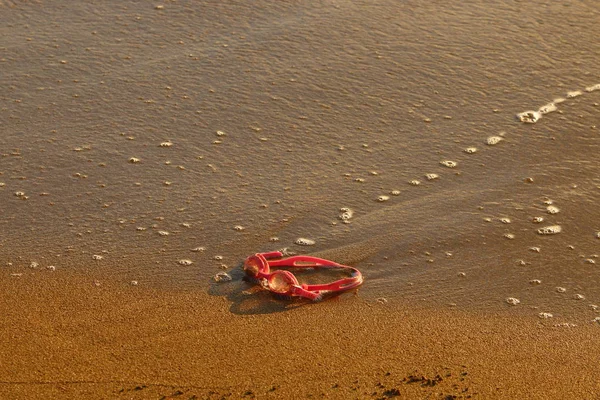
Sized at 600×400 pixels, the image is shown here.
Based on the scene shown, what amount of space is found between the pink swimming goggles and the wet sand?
0.07 meters

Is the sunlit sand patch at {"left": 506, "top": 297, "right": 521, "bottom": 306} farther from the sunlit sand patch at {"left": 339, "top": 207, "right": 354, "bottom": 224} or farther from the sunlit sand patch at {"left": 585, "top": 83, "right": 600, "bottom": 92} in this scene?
the sunlit sand patch at {"left": 585, "top": 83, "right": 600, "bottom": 92}

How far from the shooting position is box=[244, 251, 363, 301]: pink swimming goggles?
4.39m

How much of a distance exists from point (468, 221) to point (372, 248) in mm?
681

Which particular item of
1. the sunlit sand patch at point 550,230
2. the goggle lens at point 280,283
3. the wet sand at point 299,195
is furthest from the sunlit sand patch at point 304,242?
the sunlit sand patch at point 550,230

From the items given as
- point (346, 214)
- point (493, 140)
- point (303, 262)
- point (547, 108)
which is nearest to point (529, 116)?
point (547, 108)

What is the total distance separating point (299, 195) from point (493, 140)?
61.5 inches

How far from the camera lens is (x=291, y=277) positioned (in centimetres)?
439

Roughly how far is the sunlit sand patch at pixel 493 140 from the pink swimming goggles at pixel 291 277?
5.87 feet

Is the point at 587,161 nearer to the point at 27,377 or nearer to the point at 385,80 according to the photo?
the point at 385,80

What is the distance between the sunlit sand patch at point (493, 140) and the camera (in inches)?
228

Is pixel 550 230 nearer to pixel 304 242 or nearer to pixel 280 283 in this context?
pixel 304 242

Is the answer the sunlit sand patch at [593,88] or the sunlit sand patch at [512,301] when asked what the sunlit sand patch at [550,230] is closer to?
the sunlit sand patch at [512,301]

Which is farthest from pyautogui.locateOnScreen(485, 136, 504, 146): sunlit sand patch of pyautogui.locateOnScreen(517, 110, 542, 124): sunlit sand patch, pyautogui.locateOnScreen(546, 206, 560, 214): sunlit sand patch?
pyautogui.locateOnScreen(546, 206, 560, 214): sunlit sand patch

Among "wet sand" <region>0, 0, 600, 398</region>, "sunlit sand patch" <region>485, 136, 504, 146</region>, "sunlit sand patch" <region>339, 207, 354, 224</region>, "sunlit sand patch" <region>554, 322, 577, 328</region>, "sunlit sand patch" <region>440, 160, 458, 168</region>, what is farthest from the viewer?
"sunlit sand patch" <region>485, 136, 504, 146</region>
